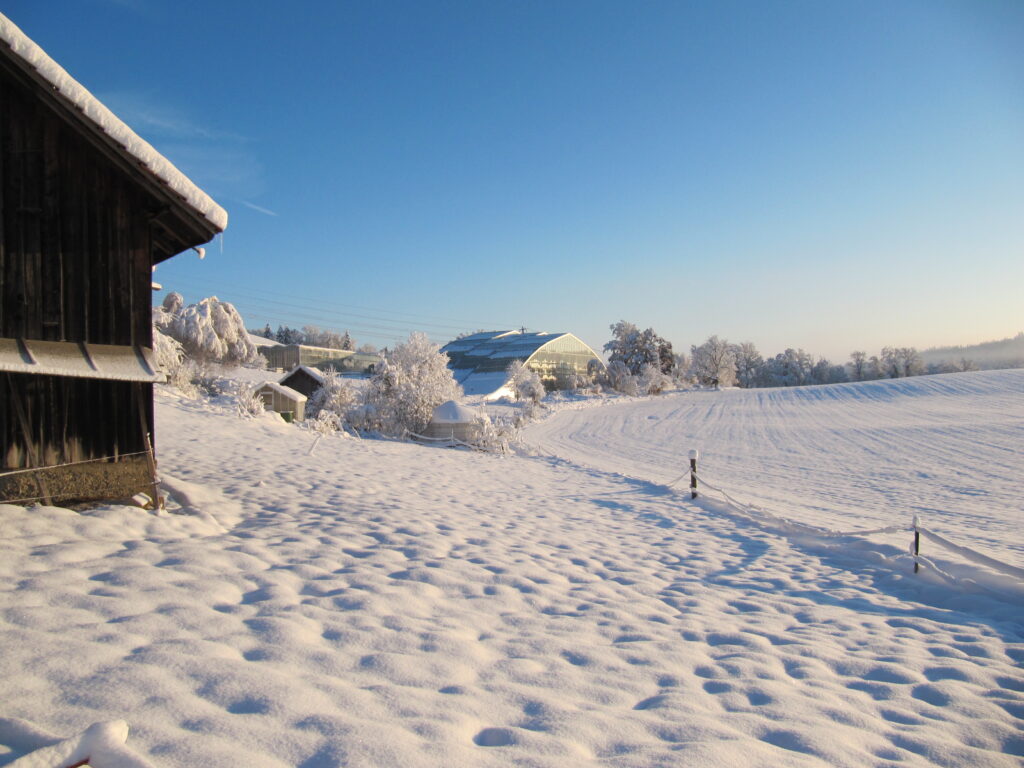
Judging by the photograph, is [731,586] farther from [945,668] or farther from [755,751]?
[755,751]

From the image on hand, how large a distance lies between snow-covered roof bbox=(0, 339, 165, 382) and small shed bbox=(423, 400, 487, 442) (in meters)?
15.9

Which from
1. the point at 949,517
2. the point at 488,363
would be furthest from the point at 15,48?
the point at 488,363

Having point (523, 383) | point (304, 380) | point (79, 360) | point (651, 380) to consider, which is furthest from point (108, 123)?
point (651, 380)

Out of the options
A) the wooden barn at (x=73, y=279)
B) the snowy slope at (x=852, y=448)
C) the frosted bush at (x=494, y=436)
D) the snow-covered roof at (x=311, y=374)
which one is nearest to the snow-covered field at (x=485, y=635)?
the wooden barn at (x=73, y=279)

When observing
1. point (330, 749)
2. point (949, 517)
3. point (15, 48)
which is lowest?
point (949, 517)

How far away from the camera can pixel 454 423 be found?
73.1ft

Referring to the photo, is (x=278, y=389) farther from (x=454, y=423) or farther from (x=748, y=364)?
(x=748, y=364)

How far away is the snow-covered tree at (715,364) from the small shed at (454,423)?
61.4 m

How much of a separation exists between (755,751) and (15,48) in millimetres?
7311

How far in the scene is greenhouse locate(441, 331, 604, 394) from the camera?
73.8 meters

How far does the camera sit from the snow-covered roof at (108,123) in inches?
194

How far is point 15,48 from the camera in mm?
4867

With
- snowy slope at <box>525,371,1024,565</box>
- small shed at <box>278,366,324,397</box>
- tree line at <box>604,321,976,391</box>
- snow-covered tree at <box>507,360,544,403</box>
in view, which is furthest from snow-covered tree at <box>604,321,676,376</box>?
small shed at <box>278,366,324,397</box>

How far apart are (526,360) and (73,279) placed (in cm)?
6758
